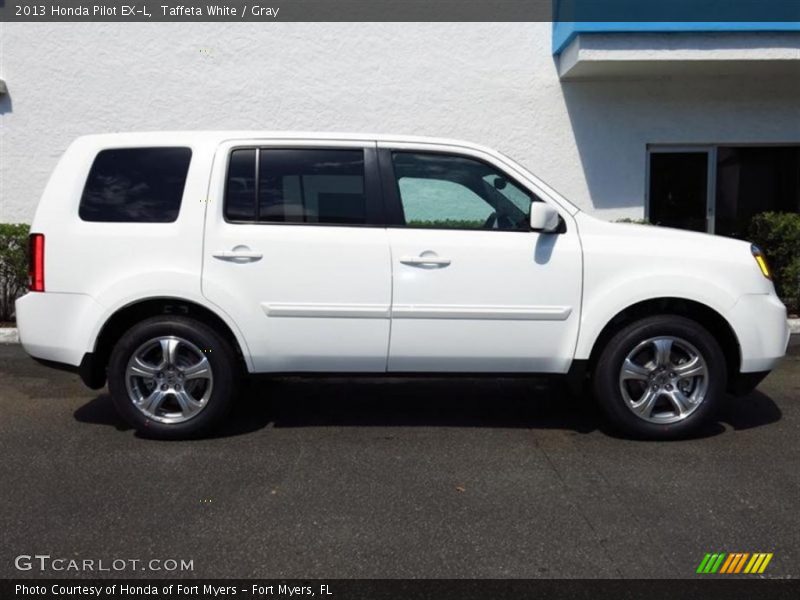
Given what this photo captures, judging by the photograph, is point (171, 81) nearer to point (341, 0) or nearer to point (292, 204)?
point (341, 0)

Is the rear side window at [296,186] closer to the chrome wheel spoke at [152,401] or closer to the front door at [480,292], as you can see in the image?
the front door at [480,292]

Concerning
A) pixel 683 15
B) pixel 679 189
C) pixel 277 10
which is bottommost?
pixel 679 189

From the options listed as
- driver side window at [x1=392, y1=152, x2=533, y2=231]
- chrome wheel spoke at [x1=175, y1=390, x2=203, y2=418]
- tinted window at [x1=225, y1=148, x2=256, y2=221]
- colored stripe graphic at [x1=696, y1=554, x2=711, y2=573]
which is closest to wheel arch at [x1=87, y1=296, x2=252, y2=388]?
chrome wheel spoke at [x1=175, y1=390, x2=203, y2=418]

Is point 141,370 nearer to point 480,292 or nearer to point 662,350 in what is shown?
point 480,292

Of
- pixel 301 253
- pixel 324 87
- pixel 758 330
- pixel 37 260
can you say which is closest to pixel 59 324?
pixel 37 260

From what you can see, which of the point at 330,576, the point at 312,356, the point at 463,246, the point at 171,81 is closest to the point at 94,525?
the point at 330,576

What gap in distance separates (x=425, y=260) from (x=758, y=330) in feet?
7.03

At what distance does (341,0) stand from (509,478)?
752 centimetres

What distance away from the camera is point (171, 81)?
9.52m

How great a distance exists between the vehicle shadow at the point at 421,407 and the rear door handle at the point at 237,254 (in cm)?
121

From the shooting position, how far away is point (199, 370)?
461 centimetres

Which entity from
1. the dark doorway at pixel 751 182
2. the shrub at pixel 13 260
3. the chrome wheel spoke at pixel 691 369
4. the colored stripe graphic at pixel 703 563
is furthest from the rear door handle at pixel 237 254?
the dark doorway at pixel 751 182

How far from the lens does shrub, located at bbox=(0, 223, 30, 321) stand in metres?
8.08
